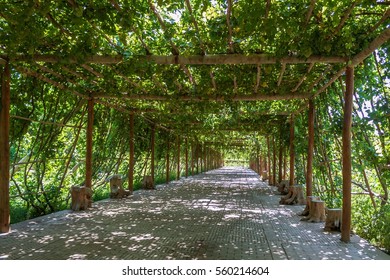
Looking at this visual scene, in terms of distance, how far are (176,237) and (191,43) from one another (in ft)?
9.01

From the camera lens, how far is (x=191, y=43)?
5.58 meters

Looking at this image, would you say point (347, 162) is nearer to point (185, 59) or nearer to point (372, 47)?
point (372, 47)

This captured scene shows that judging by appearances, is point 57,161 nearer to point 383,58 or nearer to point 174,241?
point 174,241

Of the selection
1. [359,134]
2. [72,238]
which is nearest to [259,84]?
[359,134]

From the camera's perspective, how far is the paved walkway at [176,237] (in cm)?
459

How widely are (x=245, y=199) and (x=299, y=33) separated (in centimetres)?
654

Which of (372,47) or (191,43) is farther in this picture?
(191,43)

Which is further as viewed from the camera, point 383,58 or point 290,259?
point 383,58

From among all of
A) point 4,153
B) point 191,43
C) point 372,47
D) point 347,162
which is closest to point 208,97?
point 191,43

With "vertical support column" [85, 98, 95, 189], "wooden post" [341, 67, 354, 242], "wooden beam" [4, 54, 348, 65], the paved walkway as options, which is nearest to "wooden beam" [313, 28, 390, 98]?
"wooden post" [341, 67, 354, 242]

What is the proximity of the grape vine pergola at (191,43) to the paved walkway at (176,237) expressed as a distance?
65 cm

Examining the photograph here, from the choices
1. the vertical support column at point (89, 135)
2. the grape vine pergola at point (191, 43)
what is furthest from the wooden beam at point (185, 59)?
the vertical support column at point (89, 135)

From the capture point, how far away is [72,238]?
5.39 m

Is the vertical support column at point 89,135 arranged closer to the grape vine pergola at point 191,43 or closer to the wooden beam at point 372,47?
the grape vine pergola at point 191,43
